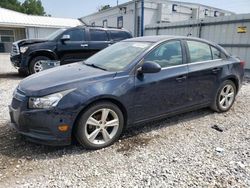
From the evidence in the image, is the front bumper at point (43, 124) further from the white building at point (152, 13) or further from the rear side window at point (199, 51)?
the white building at point (152, 13)

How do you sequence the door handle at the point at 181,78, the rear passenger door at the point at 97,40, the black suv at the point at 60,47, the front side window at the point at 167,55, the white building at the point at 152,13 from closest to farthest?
the front side window at the point at 167,55
the door handle at the point at 181,78
the black suv at the point at 60,47
the rear passenger door at the point at 97,40
the white building at the point at 152,13

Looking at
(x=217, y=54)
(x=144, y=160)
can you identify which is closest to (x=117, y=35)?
(x=217, y=54)

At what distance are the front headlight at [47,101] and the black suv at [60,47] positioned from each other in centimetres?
545

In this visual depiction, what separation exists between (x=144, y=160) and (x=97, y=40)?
22.0 feet

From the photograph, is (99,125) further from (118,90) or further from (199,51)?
(199,51)

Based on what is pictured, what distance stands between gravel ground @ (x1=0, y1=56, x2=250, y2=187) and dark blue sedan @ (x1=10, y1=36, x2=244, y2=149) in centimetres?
28

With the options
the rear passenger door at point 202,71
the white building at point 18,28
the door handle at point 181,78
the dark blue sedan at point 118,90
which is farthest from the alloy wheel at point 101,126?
the white building at point 18,28

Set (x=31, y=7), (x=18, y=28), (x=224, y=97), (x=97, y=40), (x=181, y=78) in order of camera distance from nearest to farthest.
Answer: (x=181, y=78), (x=224, y=97), (x=97, y=40), (x=18, y=28), (x=31, y=7)

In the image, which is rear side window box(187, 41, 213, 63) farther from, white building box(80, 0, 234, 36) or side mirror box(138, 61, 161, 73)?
white building box(80, 0, 234, 36)

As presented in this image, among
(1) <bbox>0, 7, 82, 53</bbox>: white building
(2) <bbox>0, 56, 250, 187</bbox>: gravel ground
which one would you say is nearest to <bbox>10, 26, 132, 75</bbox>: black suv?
(2) <bbox>0, 56, 250, 187</bbox>: gravel ground

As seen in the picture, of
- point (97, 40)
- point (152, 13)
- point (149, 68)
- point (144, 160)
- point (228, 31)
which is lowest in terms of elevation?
point (144, 160)

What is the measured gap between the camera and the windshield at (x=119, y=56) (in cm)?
352

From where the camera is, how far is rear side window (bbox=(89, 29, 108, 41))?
8773 millimetres

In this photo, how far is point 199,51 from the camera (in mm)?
4238
